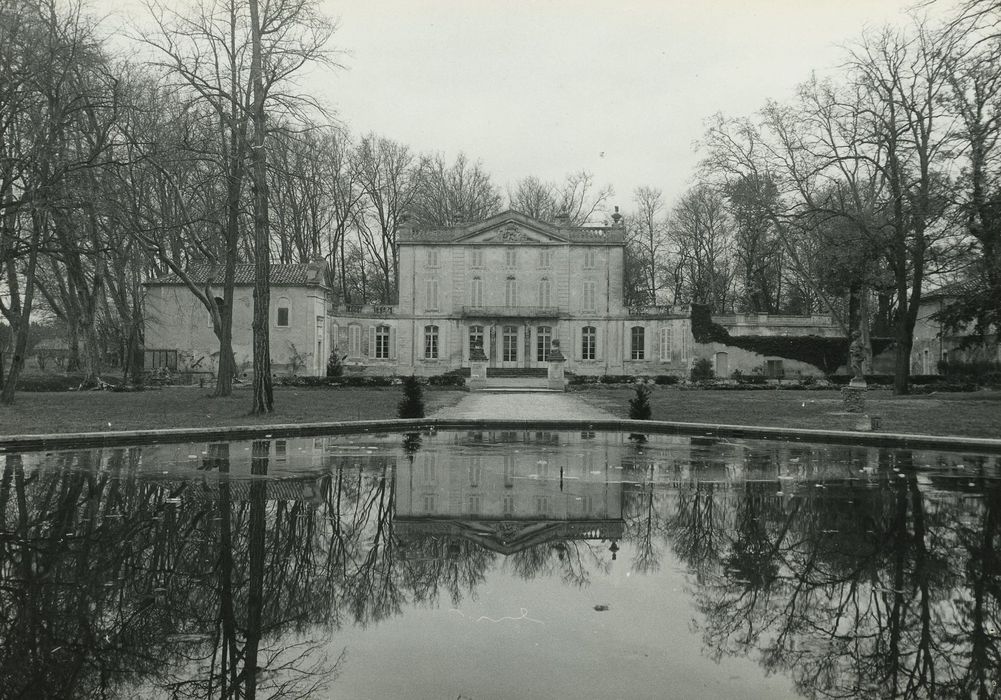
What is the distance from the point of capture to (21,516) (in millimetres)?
6770

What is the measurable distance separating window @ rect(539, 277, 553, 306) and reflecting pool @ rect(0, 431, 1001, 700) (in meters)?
36.0

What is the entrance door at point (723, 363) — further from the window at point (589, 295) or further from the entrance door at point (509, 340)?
the entrance door at point (509, 340)

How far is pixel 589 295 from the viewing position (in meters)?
44.9

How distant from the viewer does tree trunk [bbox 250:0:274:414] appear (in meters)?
18.3

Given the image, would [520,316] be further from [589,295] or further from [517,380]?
[517,380]

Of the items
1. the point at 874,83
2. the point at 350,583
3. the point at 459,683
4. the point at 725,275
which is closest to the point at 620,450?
the point at 350,583

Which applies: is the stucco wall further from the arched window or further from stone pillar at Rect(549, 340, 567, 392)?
stone pillar at Rect(549, 340, 567, 392)

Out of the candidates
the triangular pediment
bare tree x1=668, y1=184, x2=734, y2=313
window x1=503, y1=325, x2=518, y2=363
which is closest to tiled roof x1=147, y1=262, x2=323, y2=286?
the triangular pediment

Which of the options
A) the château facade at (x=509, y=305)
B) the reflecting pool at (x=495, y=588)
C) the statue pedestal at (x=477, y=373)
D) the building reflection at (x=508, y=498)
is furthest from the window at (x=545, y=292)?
the reflecting pool at (x=495, y=588)

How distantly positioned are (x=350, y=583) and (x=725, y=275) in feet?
173

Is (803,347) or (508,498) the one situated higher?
(803,347)

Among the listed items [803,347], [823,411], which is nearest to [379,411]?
[823,411]

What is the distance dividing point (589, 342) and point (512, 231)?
7872 mm

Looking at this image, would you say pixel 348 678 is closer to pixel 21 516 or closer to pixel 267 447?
pixel 21 516
